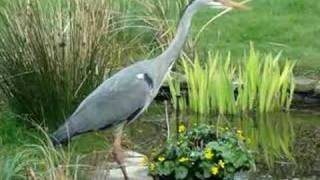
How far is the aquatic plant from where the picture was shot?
979 centimetres

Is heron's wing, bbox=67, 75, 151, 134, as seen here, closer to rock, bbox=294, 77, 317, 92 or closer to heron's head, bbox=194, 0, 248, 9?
heron's head, bbox=194, 0, 248, 9

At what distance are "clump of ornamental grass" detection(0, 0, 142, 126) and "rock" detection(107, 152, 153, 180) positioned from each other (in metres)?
1.22

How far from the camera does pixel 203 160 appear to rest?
249 inches

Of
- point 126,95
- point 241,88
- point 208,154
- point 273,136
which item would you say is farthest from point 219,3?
point 241,88

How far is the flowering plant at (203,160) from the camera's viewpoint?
6.33 metres

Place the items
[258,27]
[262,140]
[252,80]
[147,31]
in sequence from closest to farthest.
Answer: [262,140], [252,80], [147,31], [258,27]

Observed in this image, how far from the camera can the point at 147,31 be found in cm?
1150

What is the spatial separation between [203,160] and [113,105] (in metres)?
0.86

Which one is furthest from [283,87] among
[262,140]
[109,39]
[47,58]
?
[47,58]

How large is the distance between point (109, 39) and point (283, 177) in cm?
217

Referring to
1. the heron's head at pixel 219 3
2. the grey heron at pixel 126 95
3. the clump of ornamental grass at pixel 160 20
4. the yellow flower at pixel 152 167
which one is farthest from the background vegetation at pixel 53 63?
the clump of ornamental grass at pixel 160 20

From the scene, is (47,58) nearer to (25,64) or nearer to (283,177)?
(25,64)

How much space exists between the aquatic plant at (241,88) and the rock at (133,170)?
2549mm

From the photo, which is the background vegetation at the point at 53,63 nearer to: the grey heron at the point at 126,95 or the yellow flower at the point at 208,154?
the grey heron at the point at 126,95
